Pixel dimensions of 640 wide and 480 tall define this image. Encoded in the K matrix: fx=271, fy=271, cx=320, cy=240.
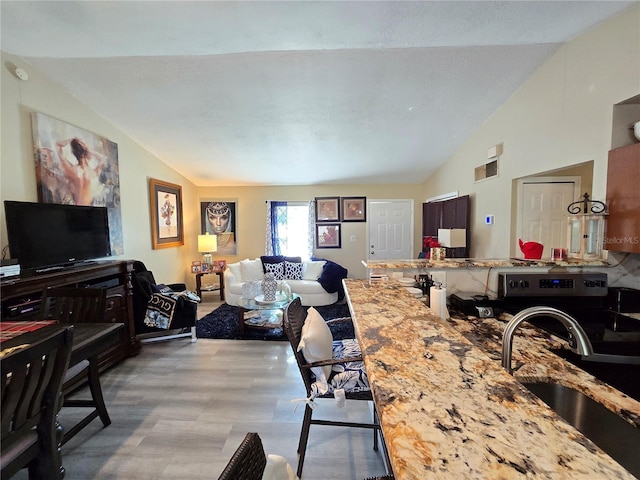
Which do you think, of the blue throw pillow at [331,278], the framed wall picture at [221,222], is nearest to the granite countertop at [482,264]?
the blue throw pillow at [331,278]

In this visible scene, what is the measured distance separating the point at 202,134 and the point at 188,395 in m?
3.03

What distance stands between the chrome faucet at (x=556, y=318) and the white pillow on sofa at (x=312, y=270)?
416 centimetres

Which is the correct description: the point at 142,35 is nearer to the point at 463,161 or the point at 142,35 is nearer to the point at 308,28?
the point at 308,28

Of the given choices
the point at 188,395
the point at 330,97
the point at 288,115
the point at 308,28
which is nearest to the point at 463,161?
the point at 330,97

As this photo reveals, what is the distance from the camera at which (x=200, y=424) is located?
189 cm

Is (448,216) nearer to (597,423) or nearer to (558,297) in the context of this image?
(558,297)

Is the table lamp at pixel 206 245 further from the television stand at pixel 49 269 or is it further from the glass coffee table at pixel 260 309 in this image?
the television stand at pixel 49 269

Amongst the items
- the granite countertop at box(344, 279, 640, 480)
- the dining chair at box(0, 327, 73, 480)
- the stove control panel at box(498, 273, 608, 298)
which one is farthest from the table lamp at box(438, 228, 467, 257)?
the dining chair at box(0, 327, 73, 480)

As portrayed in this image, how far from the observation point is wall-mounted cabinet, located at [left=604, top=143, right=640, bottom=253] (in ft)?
5.40

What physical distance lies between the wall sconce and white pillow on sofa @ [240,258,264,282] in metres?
4.22

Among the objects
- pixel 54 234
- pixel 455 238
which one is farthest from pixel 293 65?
pixel 455 238

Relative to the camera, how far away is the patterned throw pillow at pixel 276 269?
4.97m

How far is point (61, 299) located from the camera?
190cm

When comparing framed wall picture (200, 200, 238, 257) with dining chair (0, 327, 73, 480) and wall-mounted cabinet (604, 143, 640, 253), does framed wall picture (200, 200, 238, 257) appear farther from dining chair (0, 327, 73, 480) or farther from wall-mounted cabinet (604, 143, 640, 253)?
wall-mounted cabinet (604, 143, 640, 253)
